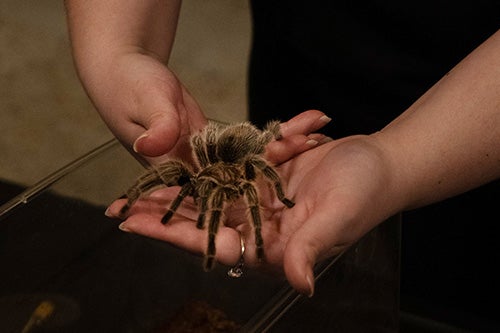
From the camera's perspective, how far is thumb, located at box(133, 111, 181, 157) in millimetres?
1085

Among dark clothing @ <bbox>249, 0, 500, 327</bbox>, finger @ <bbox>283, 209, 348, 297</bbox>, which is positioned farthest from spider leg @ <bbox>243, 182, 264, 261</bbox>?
dark clothing @ <bbox>249, 0, 500, 327</bbox>

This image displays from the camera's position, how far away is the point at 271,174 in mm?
1219

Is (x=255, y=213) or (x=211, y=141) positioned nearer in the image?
(x=255, y=213)

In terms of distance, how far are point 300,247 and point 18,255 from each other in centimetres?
65

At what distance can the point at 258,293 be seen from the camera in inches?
51.0

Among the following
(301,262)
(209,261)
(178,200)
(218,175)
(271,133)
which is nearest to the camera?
(301,262)

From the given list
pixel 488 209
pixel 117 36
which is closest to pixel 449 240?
pixel 488 209

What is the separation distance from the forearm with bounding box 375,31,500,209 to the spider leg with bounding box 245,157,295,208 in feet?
0.57

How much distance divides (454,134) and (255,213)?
13.1 inches

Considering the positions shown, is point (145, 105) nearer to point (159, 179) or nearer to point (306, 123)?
point (159, 179)

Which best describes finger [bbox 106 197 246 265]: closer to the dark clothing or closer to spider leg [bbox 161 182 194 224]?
spider leg [bbox 161 182 194 224]

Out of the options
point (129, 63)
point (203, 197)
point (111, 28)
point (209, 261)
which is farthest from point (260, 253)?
point (111, 28)

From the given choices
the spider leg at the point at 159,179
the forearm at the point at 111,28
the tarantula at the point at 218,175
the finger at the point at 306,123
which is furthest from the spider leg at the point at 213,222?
the forearm at the point at 111,28

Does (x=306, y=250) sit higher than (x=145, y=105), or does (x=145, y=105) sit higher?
(x=145, y=105)
